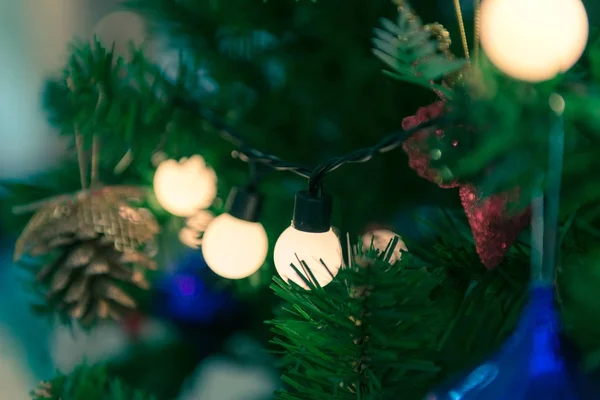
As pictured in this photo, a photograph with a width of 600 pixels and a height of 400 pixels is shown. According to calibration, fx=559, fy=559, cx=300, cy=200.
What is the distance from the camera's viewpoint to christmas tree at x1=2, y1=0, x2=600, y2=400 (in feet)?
0.62

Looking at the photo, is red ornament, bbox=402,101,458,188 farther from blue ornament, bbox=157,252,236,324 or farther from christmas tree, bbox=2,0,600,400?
blue ornament, bbox=157,252,236,324

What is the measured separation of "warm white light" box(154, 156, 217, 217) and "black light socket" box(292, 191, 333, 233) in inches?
4.9

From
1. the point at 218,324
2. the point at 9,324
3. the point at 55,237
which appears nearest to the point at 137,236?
the point at 55,237

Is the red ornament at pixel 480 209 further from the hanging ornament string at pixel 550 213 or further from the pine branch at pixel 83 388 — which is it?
the pine branch at pixel 83 388

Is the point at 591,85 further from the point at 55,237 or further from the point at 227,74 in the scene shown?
the point at 55,237

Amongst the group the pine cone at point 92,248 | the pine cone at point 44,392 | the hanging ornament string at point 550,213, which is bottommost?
the pine cone at point 44,392

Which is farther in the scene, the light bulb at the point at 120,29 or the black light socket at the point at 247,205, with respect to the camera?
the light bulb at the point at 120,29

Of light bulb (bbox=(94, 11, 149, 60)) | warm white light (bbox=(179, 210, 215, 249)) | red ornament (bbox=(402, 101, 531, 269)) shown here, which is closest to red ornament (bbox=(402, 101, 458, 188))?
red ornament (bbox=(402, 101, 531, 269))

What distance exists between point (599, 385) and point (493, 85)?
0.11 meters

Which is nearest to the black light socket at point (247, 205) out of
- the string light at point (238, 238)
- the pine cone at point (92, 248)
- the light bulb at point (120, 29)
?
the string light at point (238, 238)

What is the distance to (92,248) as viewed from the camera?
17.6 inches

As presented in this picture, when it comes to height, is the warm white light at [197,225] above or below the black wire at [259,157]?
below

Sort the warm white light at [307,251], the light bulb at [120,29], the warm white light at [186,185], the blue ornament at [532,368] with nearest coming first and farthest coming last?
1. the blue ornament at [532,368]
2. the warm white light at [307,251]
3. the warm white light at [186,185]
4. the light bulb at [120,29]

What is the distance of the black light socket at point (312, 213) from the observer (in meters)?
0.30
